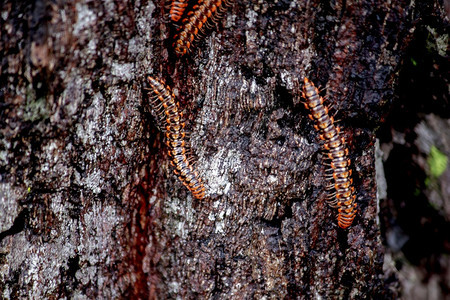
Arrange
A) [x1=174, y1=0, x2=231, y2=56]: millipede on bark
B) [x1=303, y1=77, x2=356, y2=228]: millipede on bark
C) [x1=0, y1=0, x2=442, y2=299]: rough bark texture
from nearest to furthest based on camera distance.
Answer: [x1=0, y1=0, x2=442, y2=299]: rough bark texture < [x1=174, y1=0, x2=231, y2=56]: millipede on bark < [x1=303, y1=77, x2=356, y2=228]: millipede on bark

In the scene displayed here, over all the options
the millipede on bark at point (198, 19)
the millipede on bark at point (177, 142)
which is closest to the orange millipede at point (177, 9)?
the millipede on bark at point (198, 19)

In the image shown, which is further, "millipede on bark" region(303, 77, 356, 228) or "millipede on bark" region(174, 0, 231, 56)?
"millipede on bark" region(303, 77, 356, 228)

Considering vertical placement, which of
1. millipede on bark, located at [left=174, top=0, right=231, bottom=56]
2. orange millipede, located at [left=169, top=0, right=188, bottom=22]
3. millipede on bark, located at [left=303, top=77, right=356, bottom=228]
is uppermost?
orange millipede, located at [left=169, top=0, right=188, bottom=22]

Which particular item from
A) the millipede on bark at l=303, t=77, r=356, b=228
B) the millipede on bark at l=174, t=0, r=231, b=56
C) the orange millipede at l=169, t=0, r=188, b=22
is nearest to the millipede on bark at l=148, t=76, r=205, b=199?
the millipede on bark at l=174, t=0, r=231, b=56

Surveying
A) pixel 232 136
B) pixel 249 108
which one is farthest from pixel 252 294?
pixel 249 108

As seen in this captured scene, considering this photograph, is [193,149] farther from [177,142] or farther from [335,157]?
[335,157]

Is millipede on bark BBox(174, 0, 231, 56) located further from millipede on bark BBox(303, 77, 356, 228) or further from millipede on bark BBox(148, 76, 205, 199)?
millipede on bark BBox(303, 77, 356, 228)
